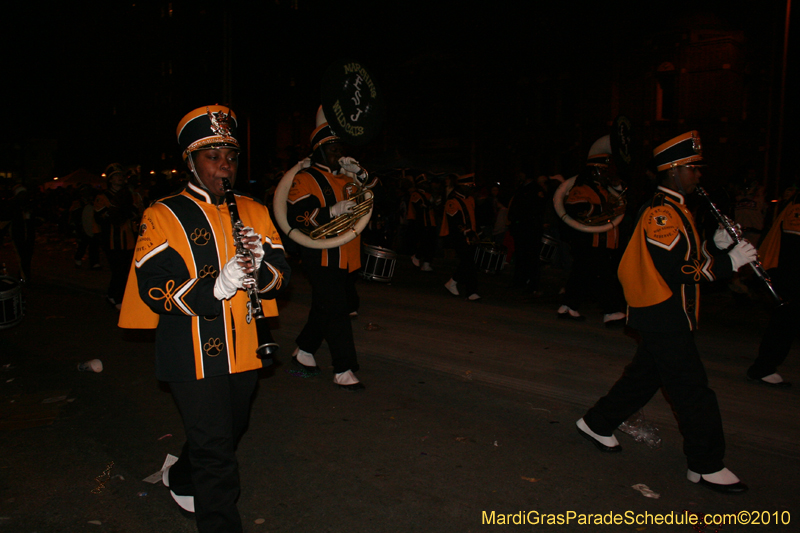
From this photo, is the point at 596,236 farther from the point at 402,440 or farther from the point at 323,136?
the point at 402,440

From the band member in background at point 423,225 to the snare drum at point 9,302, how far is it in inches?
362

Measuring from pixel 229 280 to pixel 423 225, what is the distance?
42.0 ft

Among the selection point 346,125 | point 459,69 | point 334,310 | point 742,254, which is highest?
point 459,69

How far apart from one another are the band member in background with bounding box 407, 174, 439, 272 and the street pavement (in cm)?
682

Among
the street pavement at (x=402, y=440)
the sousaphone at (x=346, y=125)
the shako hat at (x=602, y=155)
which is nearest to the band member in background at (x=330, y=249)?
the sousaphone at (x=346, y=125)

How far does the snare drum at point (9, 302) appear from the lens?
6.98 metres

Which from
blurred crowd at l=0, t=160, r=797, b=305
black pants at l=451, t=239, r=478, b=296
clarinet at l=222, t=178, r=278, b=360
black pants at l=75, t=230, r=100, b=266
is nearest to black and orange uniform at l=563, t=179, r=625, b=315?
blurred crowd at l=0, t=160, r=797, b=305

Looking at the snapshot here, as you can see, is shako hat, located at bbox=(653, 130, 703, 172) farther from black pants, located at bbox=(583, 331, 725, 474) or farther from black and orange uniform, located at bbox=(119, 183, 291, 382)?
black and orange uniform, located at bbox=(119, 183, 291, 382)

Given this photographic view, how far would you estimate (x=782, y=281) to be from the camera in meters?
5.84

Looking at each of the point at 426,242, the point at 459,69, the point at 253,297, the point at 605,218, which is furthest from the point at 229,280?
the point at 459,69

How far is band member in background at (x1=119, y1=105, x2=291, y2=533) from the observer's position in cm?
286

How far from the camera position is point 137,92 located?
59.3 meters

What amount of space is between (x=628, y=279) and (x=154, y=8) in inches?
2501

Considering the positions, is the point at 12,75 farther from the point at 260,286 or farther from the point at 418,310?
the point at 260,286
